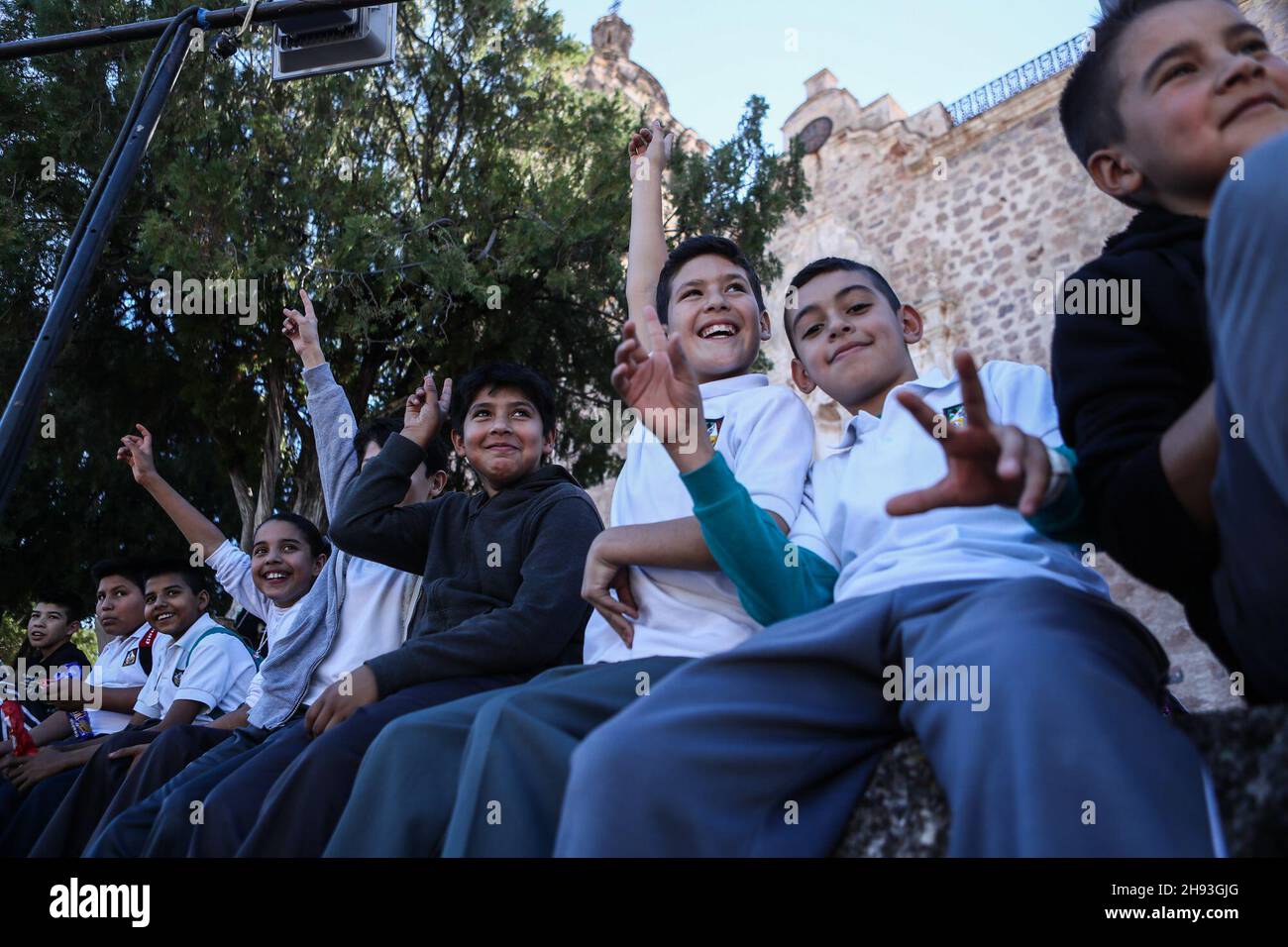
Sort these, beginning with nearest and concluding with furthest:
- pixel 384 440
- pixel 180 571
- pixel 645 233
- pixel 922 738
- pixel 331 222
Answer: pixel 922 738 → pixel 645 233 → pixel 384 440 → pixel 180 571 → pixel 331 222

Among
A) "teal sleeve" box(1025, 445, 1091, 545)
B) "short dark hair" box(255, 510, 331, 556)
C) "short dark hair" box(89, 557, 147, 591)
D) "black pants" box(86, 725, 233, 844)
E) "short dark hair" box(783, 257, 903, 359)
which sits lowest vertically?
"black pants" box(86, 725, 233, 844)

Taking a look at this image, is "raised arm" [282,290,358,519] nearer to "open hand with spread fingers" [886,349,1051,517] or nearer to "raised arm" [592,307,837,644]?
"raised arm" [592,307,837,644]

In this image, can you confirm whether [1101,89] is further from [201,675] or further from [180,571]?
[180,571]

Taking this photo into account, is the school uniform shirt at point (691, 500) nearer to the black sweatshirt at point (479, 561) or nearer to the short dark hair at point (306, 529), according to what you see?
the black sweatshirt at point (479, 561)

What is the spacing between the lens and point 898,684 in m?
1.54

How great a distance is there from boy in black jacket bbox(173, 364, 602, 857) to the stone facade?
6474 millimetres

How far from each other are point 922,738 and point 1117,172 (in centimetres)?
104

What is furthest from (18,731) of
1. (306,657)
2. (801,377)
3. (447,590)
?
(801,377)

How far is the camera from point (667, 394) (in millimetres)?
1796

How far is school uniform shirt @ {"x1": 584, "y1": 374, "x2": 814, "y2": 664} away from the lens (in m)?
2.10

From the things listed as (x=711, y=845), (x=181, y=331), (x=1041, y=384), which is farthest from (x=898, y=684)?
(x=181, y=331)

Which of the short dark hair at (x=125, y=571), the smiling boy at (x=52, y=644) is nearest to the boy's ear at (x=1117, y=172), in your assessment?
the short dark hair at (x=125, y=571)

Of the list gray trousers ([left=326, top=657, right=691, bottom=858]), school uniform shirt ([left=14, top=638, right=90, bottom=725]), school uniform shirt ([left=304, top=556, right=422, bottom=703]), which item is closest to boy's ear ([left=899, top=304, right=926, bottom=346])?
gray trousers ([left=326, top=657, right=691, bottom=858])

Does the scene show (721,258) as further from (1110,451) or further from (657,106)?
(657,106)
